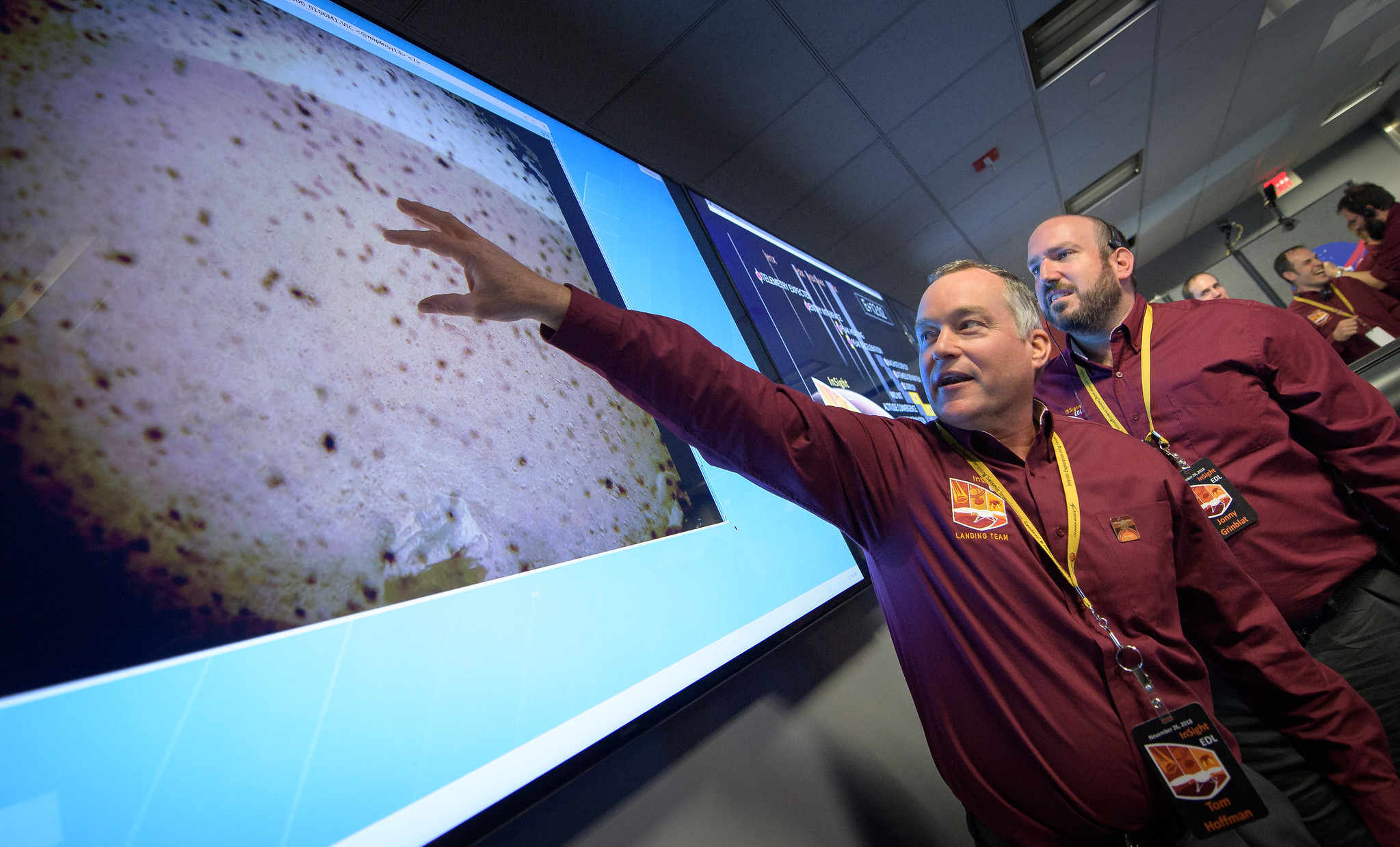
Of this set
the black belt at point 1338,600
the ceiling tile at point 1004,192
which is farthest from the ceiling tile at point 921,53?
the black belt at point 1338,600

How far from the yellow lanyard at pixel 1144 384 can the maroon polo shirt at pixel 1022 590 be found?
1.65ft

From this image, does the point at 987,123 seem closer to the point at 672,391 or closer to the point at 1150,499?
the point at 1150,499

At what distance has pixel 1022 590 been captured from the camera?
93 cm

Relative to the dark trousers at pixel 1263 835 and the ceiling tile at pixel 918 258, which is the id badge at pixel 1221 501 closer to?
the dark trousers at pixel 1263 835

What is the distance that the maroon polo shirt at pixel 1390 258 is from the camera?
10.8 ft

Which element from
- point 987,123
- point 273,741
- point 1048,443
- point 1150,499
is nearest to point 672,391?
point 273,741

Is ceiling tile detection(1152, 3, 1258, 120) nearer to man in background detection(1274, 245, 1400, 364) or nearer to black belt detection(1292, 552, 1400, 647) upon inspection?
man in background detection(1274, 245, 1400, 364)

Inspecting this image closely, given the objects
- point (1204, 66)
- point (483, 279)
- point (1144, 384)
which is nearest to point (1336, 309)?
point (1204, 66)

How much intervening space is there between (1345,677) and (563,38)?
2.89 m

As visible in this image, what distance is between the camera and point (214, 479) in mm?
639

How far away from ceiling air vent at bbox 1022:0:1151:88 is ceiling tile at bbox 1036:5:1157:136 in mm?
55

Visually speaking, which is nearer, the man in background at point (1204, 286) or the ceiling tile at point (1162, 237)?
the man in background at point (1204, 286)

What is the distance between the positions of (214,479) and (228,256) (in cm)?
30

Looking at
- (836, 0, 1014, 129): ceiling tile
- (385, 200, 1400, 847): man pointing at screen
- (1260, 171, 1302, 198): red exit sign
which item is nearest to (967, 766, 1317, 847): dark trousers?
(385, 200, 1400, 847): man pointing at screen
